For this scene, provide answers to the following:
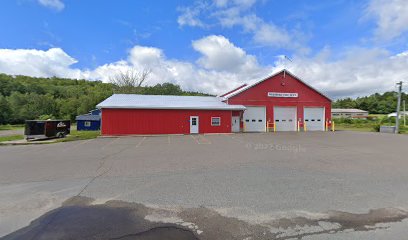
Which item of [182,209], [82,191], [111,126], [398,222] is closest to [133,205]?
[182,209]

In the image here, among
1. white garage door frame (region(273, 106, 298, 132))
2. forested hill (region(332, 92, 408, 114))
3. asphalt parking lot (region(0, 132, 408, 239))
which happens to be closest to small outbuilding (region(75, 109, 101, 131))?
white garage door frame (region(273, 106, 298, 132))

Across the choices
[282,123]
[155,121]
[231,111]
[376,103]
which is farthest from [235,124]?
[376,103]

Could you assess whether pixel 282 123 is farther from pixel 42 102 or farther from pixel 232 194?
pixel 42 102

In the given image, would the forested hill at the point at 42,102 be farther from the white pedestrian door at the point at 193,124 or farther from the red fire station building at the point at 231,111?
the white pedestrian door at the point at 193,124

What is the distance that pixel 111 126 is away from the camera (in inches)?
802

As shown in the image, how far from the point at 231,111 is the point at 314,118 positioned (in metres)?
11.1

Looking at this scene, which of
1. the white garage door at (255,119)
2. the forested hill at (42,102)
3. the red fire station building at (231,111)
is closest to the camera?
the red fire station building at (231,111)

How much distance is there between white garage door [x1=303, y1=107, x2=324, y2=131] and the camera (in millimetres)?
26844

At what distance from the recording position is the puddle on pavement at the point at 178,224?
338cm

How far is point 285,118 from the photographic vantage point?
2628cm

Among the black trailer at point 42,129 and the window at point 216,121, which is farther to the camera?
the window at point 216,121

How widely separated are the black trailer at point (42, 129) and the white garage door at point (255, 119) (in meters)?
18.2

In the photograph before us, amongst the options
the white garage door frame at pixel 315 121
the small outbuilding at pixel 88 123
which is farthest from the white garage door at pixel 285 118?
the small outbuilding at pixel 88 123

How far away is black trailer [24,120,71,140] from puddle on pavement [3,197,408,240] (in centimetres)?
1688
